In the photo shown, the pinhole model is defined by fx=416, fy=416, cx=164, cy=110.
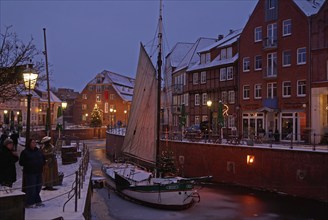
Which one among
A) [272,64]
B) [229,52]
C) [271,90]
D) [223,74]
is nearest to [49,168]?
[271,90]

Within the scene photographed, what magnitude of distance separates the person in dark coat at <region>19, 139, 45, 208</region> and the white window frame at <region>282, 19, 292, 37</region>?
29.8 m

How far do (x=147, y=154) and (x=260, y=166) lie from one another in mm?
8246

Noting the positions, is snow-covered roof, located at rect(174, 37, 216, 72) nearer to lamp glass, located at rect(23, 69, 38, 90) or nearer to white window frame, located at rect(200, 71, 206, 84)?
white window frame, located at rect(200, 71, 206, 84)

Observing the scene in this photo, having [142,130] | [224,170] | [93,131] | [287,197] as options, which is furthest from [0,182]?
[93,131]

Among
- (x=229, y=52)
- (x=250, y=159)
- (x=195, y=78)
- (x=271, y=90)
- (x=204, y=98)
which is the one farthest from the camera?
(x=195, y=78)

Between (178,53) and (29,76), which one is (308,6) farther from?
(29,76)

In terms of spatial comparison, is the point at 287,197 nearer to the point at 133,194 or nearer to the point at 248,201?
the point at 248,201

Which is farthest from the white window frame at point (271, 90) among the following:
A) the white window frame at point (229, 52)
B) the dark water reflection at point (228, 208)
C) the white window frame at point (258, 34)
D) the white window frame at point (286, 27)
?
the dark water reflection at point (228, 208)

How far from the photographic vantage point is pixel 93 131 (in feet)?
252

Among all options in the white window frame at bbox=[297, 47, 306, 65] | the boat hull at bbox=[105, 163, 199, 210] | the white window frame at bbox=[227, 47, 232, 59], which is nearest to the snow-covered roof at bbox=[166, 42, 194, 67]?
the white window frame at bbox=[227, 47, 232, 59]

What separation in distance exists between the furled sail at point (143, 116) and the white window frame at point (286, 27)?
1681cm

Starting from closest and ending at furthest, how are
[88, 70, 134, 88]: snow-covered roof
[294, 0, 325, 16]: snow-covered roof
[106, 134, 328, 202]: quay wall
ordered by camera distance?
[106, 134, 328, 202]: quay wall
[294, 0, 325, 16]: snow-covered roof
[88, 70, 134, 88]: snow-covered roof

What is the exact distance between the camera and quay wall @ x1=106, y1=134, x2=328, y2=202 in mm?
→ 23969

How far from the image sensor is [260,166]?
27.7m
